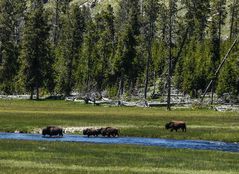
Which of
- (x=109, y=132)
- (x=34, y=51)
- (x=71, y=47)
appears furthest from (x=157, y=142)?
(x=71, y=47)

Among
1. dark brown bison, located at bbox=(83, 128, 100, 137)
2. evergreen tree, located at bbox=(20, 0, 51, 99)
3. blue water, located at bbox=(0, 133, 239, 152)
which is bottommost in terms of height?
blue water, located at bbox=(0, 133, 239, 152)

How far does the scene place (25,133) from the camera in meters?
52.3

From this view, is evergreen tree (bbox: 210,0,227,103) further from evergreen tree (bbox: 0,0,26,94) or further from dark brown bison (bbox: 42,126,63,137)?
dark brown bison (bbox: 42,126,63,137)

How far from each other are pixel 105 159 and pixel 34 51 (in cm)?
9561

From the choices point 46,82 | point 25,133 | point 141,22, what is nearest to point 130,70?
point 141,22

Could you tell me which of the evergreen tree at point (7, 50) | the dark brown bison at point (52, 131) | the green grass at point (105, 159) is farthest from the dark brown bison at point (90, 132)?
the evergreen tree at point (7, 50)

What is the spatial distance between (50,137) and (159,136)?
9.70 m

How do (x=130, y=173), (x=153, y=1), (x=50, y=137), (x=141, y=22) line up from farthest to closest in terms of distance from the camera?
(x=141, y=22) → (x=153, y=1) → (x=50, y=137) → (x=130, y=173)

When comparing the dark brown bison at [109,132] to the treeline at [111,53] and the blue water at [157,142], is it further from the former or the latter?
the treeline at [111,53]

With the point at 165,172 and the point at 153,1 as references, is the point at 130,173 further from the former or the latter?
the point at 153,1

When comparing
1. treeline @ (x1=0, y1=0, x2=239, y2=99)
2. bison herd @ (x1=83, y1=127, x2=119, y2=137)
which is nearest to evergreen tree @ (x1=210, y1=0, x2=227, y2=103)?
treeline @ (x1=0, y1=0, x2=239, y2=99)

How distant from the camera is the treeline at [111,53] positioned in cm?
12444

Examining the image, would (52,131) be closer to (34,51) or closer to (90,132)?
(90,132)

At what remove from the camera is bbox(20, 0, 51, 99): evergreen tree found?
123m
